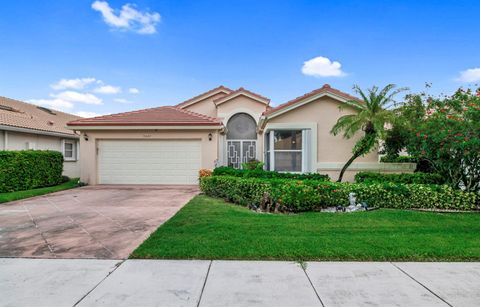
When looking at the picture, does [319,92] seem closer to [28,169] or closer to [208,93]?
[208,93]

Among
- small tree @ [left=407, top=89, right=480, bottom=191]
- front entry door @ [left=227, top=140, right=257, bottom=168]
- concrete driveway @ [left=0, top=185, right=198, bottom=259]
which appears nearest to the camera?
concrete driveway @ [left=0, top=185, right=198, bottom=259]

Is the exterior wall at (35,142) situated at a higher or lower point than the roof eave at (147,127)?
lower

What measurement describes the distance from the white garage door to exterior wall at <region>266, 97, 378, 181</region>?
4656 millimetres

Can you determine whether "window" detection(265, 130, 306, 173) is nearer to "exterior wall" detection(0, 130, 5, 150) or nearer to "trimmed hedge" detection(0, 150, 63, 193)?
"trimmed hedge" detection(0, 150, 63, 193)

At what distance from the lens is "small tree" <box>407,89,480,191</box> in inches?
283

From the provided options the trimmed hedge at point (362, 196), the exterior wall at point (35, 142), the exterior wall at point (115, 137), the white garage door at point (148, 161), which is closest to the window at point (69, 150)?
the exterior wall at point (35, 142)

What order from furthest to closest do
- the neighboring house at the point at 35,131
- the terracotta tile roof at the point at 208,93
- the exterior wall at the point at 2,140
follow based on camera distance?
the terracotta tile roof at the point at 208,93 < the neighboring house at the point at 35,131 < the exterior wall at the point at 2,140

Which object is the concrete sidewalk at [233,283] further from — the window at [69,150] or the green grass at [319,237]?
the window at [69,150]

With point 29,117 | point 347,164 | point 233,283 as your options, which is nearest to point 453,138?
point 347,164

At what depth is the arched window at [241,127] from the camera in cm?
1636

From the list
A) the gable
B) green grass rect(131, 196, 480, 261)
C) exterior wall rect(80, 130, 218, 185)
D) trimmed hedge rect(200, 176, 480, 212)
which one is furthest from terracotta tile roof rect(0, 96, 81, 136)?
trimmed hedge rect(200, 176, 480, 212)

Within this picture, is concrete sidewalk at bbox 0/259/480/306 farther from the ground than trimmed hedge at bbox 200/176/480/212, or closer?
closer

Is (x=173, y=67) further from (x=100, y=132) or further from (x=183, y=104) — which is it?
(x=100, y=132)

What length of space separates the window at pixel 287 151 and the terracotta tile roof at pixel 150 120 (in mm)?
3116
